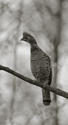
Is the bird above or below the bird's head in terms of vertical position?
below

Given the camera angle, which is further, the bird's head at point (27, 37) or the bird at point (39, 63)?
the bird at point (39, 63)

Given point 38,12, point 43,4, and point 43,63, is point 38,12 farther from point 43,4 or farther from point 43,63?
point 43,63

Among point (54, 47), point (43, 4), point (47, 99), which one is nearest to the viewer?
point (47, 99)

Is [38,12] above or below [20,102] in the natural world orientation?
above

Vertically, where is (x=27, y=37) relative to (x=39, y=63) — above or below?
above

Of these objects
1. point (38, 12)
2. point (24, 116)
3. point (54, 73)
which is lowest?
point (24, 116)

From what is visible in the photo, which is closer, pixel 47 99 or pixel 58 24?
pixel 47 99

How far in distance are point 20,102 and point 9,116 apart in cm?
161

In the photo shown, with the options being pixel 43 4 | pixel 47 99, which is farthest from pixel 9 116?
pixel 47 99

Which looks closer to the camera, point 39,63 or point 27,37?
point 27,37

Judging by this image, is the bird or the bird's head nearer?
the bird's head

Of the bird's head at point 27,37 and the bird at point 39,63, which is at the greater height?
the bird's head at point 27,37

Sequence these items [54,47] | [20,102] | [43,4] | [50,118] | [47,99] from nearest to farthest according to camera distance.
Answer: [47,99] < [50,118] < [54,47] < [20,102] < [43,4]

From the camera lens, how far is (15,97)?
13.6m
